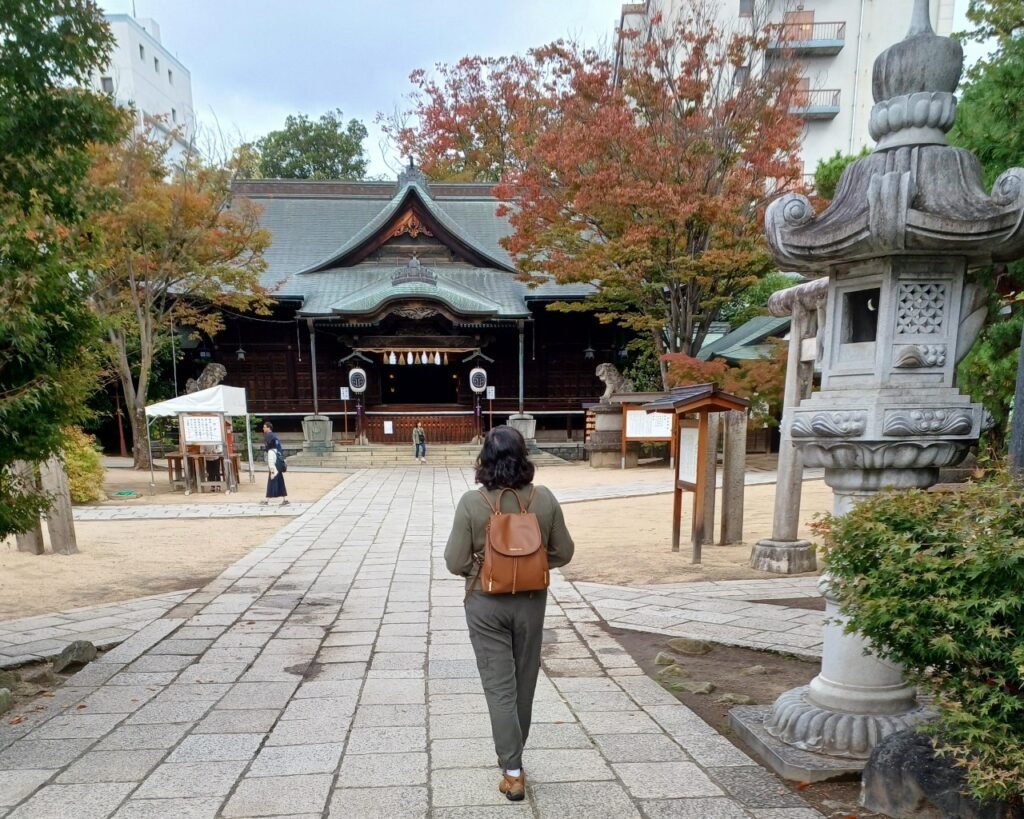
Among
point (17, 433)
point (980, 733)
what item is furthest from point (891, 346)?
point (17, 433)

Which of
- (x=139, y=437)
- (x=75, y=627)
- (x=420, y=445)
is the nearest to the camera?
(x=75, y=627)

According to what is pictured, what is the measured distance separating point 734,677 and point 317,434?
1659 cm

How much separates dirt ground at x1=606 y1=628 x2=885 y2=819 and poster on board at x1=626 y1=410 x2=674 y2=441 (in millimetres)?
11791

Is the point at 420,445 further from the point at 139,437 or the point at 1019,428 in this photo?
the point at 1019,428

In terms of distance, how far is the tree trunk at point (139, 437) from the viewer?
15.3 metres

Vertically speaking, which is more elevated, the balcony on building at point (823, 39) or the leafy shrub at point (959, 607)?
the balcony on building at point (823, 39)

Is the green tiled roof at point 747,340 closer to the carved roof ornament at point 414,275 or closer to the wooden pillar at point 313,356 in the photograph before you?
the carved roof ornament at point 414,275

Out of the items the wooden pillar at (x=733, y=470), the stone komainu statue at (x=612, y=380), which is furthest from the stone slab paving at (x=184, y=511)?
the stone komainu statue at (x=612, y=380)

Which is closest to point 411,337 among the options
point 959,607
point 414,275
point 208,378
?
point 414,275

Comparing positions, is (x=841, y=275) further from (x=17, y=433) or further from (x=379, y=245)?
(x=379, y=245)

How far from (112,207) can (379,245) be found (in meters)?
17.9

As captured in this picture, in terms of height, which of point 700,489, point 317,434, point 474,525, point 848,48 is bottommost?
point 317,434

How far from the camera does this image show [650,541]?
8398 mm

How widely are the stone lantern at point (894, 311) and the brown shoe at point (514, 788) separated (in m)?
1.21
